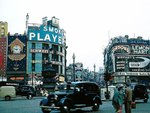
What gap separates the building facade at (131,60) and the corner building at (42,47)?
2195 cm

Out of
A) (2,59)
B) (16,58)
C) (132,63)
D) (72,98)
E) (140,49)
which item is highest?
(140,49)

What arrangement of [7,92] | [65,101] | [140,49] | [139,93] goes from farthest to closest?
[140,49] → [7,92] → [139,93] → [65,101]

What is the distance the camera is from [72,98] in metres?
20.1

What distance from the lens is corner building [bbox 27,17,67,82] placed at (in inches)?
3248

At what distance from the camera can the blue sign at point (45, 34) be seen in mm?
83688

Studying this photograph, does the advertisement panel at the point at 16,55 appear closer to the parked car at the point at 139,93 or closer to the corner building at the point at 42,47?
the corner building at the point at 42,47

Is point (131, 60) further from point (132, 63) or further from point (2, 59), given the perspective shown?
point (2, 59)

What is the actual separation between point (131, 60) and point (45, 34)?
32.0m

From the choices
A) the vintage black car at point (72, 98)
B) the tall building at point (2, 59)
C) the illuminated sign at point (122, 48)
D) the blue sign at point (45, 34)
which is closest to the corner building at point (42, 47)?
the blue sign at point (45, 34)

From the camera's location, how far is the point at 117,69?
332ft

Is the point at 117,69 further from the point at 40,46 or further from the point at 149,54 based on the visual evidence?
the point at 40,46

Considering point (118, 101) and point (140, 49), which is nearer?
point (118, 101)

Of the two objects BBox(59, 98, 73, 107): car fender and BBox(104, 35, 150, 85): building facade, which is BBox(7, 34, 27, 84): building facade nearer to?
BBox(104, 35, 150, 85): building facade

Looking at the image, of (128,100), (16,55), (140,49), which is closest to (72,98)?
(128,100)
